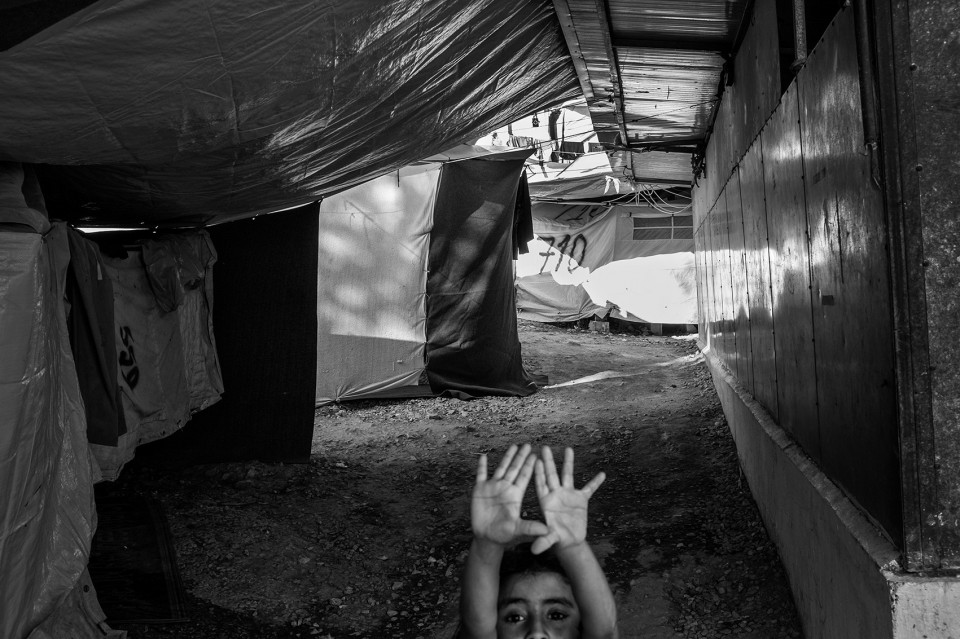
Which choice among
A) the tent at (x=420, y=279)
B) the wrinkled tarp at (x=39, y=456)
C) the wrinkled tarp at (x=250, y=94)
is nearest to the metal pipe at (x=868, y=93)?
the wrinkled tarp at (x=250, y=94)

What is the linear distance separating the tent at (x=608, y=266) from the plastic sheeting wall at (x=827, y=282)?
561 inches

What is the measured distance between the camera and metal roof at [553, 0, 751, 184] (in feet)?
16.1

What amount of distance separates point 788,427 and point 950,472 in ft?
6.62

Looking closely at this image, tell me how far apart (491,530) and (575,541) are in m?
0.18

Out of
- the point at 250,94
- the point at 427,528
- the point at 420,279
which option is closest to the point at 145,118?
the point at 250,94

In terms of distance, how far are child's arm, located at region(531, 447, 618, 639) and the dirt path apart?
2.45 m

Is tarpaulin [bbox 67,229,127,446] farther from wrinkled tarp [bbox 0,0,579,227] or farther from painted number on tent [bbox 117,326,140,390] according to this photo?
painted number on tent [bbox 117,326,140,390]

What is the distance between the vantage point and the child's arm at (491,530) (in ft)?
5.26

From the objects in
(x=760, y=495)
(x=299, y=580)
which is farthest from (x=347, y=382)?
(x=760, y=495)

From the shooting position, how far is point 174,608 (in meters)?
4.65

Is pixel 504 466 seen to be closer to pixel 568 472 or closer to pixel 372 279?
pixel 568 472

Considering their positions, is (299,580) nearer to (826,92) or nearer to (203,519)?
(203,519)

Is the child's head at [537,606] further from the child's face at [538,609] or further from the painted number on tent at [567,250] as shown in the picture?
the painted number on tent at [567,250]

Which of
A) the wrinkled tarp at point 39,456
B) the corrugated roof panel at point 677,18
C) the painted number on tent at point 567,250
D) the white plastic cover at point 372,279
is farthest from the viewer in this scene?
the painted number on tent at point 567,250
